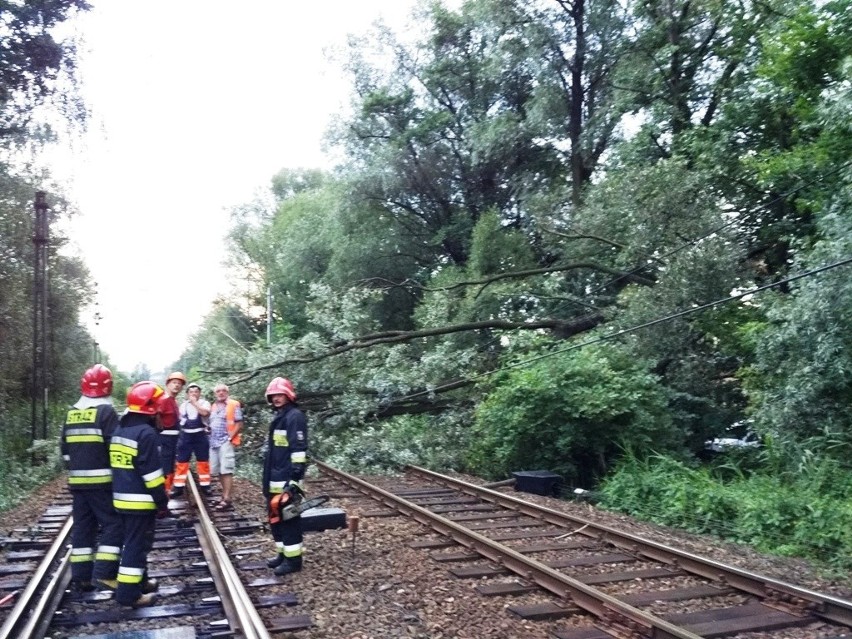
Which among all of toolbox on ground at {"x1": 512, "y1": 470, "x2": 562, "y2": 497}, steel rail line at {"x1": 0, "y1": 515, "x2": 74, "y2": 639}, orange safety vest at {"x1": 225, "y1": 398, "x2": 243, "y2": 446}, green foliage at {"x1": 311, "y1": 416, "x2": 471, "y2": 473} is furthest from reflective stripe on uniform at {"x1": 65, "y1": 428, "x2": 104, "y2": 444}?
green foliage at {"x1": 311, "y1": 416, "x2": 471, "y2": 473}

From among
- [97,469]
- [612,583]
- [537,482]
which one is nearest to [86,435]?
[97,469]

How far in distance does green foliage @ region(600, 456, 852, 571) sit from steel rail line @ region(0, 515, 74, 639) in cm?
729

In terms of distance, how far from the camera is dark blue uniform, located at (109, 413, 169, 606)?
18.9 feet

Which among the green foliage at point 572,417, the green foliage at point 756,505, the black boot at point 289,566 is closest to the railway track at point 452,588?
the black boot at point 289,566

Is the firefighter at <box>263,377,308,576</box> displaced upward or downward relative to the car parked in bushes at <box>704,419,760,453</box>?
upward

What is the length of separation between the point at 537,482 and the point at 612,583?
19.3 feet

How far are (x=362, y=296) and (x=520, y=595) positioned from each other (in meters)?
12.4

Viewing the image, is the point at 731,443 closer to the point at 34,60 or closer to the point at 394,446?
the point at 394,446

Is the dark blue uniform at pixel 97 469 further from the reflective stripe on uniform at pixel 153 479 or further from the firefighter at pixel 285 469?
the firefighter at pixel 285 469

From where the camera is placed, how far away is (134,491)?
5816 millimetres

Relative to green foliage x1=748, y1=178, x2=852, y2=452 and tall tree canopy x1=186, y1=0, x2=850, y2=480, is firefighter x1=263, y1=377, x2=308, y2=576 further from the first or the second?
green foliage x1=748, y1=178, x2=852, y2=452

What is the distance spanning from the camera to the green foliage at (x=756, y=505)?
8.55 metres

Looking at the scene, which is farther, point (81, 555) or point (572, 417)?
point (572, 417)

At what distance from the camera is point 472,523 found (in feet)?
31.9
